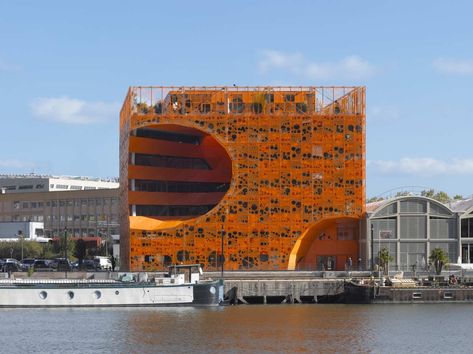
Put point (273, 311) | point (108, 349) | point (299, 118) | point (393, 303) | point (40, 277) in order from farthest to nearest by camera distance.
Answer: point (299, 118) < point (40, 277) < point (393, 303) < point (273, 311) < point (108, 349)

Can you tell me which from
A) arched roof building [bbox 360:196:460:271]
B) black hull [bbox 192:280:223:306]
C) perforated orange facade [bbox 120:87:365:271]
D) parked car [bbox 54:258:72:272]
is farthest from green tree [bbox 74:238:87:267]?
black hull [bbox 192:280:223:306]

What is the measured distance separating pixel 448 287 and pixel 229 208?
86.2 feet

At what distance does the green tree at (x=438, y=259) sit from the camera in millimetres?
107250

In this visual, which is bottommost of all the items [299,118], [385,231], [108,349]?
[108,349]

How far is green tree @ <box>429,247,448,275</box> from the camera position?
107 m

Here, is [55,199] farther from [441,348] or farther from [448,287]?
[441,348]

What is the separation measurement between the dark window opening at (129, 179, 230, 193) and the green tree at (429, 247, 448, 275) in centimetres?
2494

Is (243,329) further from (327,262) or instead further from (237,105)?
(327,262)

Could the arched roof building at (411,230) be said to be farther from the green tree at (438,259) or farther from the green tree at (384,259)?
the green tree at (438,259)

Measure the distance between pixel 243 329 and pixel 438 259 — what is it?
133 feet

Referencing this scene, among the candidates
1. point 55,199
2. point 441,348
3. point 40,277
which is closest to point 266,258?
point 40,277

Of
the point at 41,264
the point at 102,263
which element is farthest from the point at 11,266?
the point at 102,263

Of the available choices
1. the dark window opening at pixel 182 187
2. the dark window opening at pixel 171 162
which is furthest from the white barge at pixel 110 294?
the dark window opening at pixel 171 162

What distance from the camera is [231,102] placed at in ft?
374
